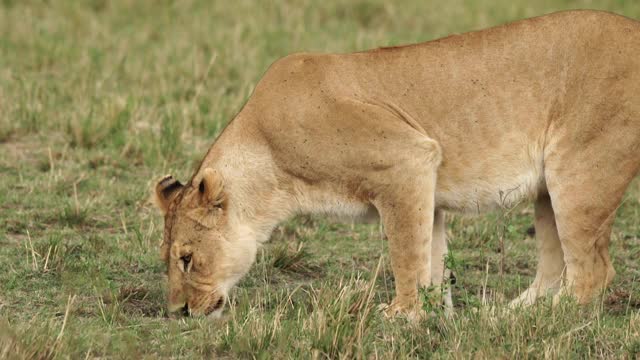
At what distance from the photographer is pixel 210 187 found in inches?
235

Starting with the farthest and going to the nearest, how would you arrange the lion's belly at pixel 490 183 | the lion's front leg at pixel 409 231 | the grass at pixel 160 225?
1. the lion's belly at pixel 490 183
2. the lion's front leg at pixel 409 231
3. the grass at pixel 160 225

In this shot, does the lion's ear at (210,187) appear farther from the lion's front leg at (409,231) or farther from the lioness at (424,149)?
the lion's front leg at (409,231)

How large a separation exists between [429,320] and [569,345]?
2.43 ft

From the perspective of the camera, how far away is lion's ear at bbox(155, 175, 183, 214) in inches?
241

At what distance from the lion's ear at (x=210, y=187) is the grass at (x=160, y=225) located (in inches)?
20.3

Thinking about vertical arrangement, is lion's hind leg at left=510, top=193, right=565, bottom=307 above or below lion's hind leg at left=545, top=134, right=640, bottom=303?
below

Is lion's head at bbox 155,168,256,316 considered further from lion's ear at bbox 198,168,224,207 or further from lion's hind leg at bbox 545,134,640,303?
lion's hind leg at bbox 545,134,640,303

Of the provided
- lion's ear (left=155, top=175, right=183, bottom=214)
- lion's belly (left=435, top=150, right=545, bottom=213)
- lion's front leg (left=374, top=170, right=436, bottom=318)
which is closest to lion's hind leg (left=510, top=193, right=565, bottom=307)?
lion's belly (left=435, top=150, right=545, bottom=213)

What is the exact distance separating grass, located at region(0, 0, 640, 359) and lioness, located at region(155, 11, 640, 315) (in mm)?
277

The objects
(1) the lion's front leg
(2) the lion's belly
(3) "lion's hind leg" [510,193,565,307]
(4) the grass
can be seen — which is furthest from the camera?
(3) "lion's hind leg" [510,193,565,307]

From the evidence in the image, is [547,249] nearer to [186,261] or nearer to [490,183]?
[490,183]

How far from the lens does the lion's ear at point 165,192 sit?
6121 mm

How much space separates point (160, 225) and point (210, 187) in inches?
60.4

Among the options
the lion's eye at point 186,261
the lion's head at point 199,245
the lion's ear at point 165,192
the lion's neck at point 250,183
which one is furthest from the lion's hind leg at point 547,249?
the lion's ear at point 165,192
